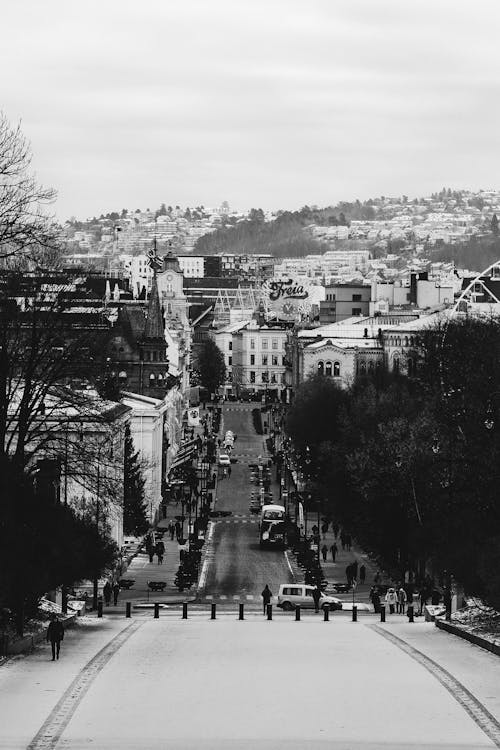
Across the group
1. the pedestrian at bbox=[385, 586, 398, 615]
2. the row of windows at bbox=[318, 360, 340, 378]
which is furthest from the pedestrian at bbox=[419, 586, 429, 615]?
the row of windows at bbox=[318, 360, 340, 378]

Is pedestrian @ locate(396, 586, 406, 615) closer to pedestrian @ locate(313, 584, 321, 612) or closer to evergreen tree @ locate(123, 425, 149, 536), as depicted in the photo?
pedestrian @ locate(313, 584, 321, 612)

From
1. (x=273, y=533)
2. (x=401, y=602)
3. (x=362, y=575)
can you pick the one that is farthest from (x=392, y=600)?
(x=273, y=533)

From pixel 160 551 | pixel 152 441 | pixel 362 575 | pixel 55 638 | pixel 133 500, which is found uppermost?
pixel 152 441

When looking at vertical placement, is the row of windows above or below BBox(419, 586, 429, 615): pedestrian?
above

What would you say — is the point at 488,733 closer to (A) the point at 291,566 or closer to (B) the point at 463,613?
(B) the point at 463,613

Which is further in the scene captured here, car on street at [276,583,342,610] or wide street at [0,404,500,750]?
car on street at [276,583,342,610]

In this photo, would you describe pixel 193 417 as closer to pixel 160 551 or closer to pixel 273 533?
pixel 273 533

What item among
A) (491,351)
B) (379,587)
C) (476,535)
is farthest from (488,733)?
(491,351)

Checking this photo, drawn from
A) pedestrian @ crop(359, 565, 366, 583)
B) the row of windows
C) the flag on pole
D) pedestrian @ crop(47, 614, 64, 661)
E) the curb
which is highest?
the row of windows
